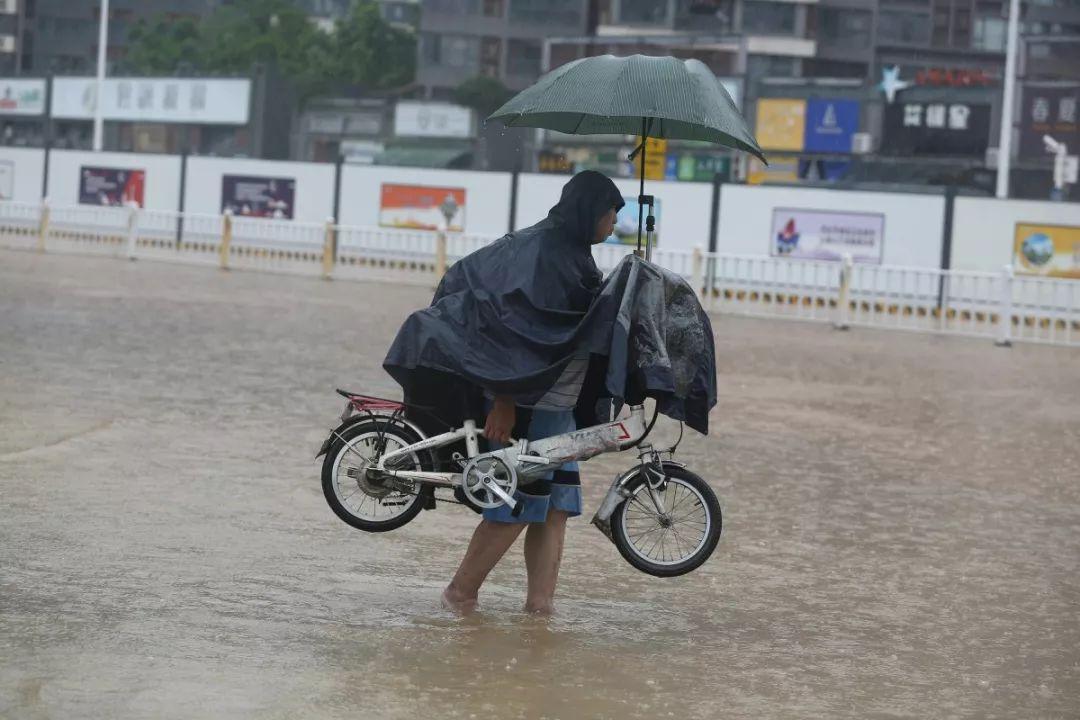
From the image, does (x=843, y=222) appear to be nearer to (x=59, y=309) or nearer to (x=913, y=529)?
(x=59, y=309)

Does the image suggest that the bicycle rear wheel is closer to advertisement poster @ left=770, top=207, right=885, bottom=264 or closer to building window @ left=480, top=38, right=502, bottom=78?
advertisement poster @ left=770, top=207, right=885, bottom=264

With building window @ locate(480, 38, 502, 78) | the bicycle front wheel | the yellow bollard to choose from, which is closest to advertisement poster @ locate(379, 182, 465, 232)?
the yellow bollard

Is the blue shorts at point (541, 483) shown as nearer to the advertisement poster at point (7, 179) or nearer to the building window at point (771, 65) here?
the advertisement poster at point (7, 179)

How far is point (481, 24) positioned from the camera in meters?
76.3

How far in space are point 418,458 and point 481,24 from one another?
2814 inches

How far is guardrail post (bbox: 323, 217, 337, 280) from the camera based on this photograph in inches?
1169

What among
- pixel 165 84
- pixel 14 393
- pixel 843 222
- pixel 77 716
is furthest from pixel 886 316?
pixel 165 84

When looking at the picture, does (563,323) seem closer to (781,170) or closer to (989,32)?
(781,170)

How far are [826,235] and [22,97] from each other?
A: 4787 cm

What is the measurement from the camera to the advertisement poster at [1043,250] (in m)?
26.8

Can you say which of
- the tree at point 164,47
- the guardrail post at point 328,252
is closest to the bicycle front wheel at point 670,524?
the guardrail post at point 328,252

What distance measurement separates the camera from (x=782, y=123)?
Answer: 55.4m

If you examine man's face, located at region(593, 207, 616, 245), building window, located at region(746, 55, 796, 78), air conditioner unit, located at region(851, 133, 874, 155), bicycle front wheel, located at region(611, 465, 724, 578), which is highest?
building window, located at region(746, 55, 796, 78)

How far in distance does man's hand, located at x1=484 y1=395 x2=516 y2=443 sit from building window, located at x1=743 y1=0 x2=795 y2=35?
6539 centimetres
